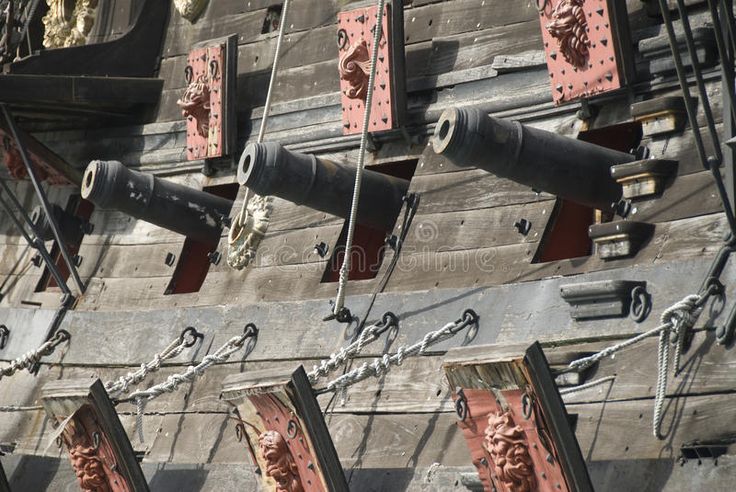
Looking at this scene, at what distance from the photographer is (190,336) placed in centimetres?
1042

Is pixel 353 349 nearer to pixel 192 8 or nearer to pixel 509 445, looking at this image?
pixel 509 445

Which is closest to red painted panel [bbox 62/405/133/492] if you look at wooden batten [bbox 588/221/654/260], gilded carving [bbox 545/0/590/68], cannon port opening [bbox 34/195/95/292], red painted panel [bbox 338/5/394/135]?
red painted panel [bbox 338/5/394/135]

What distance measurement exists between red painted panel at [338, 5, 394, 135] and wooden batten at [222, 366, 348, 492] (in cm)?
234

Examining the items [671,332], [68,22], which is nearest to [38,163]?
[68,22]

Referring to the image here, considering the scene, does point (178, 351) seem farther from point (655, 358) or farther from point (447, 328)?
point (655, 358)

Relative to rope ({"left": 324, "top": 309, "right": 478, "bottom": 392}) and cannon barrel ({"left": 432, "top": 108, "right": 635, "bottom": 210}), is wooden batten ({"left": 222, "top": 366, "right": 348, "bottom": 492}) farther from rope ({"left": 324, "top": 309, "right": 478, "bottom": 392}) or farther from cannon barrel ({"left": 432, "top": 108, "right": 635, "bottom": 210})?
cannon barrel ({"left": 432, "top": 108, "right": 635, "bottom": 210})

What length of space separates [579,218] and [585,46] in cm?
102

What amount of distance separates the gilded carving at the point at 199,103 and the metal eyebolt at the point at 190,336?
6.38ft

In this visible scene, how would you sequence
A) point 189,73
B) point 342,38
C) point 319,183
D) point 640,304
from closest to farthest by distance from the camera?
point 640,304 < point 319,183 < point 342,38 < point 189,73

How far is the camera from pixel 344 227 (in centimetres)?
1036

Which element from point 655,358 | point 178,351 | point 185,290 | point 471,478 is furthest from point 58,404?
point 655,358

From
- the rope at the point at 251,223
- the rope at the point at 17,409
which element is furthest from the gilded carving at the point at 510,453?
the rope at the point at 17,409

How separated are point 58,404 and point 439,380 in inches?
102

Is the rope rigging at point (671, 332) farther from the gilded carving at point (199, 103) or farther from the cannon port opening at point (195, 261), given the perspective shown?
the gilded carving at point (199, 103)
